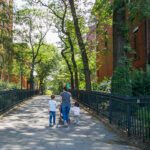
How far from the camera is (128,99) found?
13695 millimetres

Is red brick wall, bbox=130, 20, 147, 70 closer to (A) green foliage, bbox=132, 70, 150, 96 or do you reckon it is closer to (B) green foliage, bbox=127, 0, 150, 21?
(A) green foliage, bbox=132, 70, 150, 96

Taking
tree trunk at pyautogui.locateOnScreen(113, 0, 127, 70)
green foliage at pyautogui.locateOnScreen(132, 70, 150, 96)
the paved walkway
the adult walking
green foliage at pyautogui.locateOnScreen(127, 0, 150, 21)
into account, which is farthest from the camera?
tree trunk at pyautogui.locateOnScreen(113, 0, 127, 70)

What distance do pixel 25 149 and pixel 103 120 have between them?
8.21 meters

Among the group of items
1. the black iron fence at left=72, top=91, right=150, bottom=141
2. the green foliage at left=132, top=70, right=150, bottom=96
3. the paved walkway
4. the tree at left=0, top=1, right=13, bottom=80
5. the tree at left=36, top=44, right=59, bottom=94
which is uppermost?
the tree at left=36, top=44, right=59, bottom=94

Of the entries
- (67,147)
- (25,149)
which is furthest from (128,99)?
(25,149)

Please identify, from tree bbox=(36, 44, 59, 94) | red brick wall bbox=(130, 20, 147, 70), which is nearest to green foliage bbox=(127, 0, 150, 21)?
red brick wall bbox=(130, 20, 147, 70)

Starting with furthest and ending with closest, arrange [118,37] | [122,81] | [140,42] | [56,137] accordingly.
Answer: [140,42], [118,37], [122,81], [56,137]

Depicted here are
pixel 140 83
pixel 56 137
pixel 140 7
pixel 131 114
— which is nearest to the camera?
pixel 131 114

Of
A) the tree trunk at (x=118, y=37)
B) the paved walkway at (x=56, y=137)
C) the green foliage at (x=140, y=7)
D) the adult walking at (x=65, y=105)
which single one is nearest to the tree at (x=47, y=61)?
the tree trunk at (x=118, y=37)

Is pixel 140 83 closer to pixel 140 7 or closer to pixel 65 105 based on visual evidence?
pixel 140 7

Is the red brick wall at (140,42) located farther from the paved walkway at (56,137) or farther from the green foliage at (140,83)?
the paved walkway at (56,137)

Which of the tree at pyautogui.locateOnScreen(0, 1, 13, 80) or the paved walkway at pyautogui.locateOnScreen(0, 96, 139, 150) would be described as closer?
the paved walkway at pyautogui.locateOnScreen(0, 96, 139, 150)

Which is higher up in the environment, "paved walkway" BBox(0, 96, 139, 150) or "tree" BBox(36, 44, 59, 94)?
"tree" BBox(36, 44, 59, 94)

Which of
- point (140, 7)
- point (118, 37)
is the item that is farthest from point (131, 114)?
point (118, 37)
